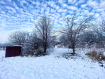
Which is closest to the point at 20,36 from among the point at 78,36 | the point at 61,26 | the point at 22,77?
the point at 61,26

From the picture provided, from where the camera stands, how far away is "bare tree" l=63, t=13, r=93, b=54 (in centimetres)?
1046

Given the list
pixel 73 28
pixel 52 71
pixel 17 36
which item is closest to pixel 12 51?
pixel 52 71

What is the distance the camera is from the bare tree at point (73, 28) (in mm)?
10461

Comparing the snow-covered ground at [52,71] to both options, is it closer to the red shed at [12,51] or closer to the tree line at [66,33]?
the tree line at [66,33]

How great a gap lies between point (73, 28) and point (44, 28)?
6.15m

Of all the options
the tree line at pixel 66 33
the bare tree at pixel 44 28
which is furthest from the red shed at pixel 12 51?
the bare tree at pixel 44 28

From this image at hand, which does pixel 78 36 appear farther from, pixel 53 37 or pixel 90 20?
pixel 53 37

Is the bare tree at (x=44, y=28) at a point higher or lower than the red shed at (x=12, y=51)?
higher

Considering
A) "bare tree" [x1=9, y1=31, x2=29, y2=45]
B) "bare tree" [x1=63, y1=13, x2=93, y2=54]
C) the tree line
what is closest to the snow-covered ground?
the tree line

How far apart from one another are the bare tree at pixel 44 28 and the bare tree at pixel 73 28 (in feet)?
13.3

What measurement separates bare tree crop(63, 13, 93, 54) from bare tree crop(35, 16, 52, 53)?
404cm

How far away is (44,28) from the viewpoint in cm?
1391

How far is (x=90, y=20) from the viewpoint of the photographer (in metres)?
10.2

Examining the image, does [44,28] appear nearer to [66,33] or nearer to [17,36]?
[66,33]
